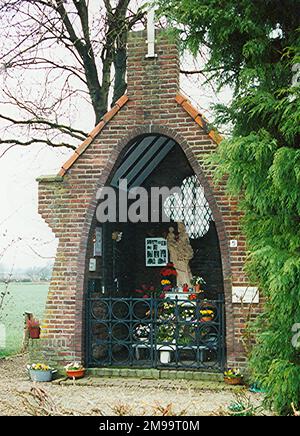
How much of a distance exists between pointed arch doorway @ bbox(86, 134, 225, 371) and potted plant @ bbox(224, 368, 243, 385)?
36 centimetres

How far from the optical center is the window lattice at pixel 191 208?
1329 cm

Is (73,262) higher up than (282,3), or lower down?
lower down

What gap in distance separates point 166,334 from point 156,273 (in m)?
2.83

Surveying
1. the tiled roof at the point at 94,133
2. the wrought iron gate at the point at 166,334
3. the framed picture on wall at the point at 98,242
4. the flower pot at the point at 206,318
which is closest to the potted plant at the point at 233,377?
the wrought iron gate at the point at 166,334

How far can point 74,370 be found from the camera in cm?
1014

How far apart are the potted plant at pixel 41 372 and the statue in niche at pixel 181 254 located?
3.18 m

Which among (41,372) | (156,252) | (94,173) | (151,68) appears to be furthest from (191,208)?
(41,372)

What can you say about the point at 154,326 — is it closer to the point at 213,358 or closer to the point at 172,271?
the point at 213,358

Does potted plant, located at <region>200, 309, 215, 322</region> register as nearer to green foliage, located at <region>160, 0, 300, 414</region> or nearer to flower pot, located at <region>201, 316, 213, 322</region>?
flower pot, located at <region>201, 316, 213, 322</region>

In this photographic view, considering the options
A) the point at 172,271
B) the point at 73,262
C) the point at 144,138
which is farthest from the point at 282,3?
the point at 172,271

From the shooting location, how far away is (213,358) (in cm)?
1111

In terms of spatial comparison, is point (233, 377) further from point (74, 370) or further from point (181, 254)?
point (181, 254)

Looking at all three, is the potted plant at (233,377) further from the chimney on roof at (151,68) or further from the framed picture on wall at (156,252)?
the chimney on roof at (151,68)
